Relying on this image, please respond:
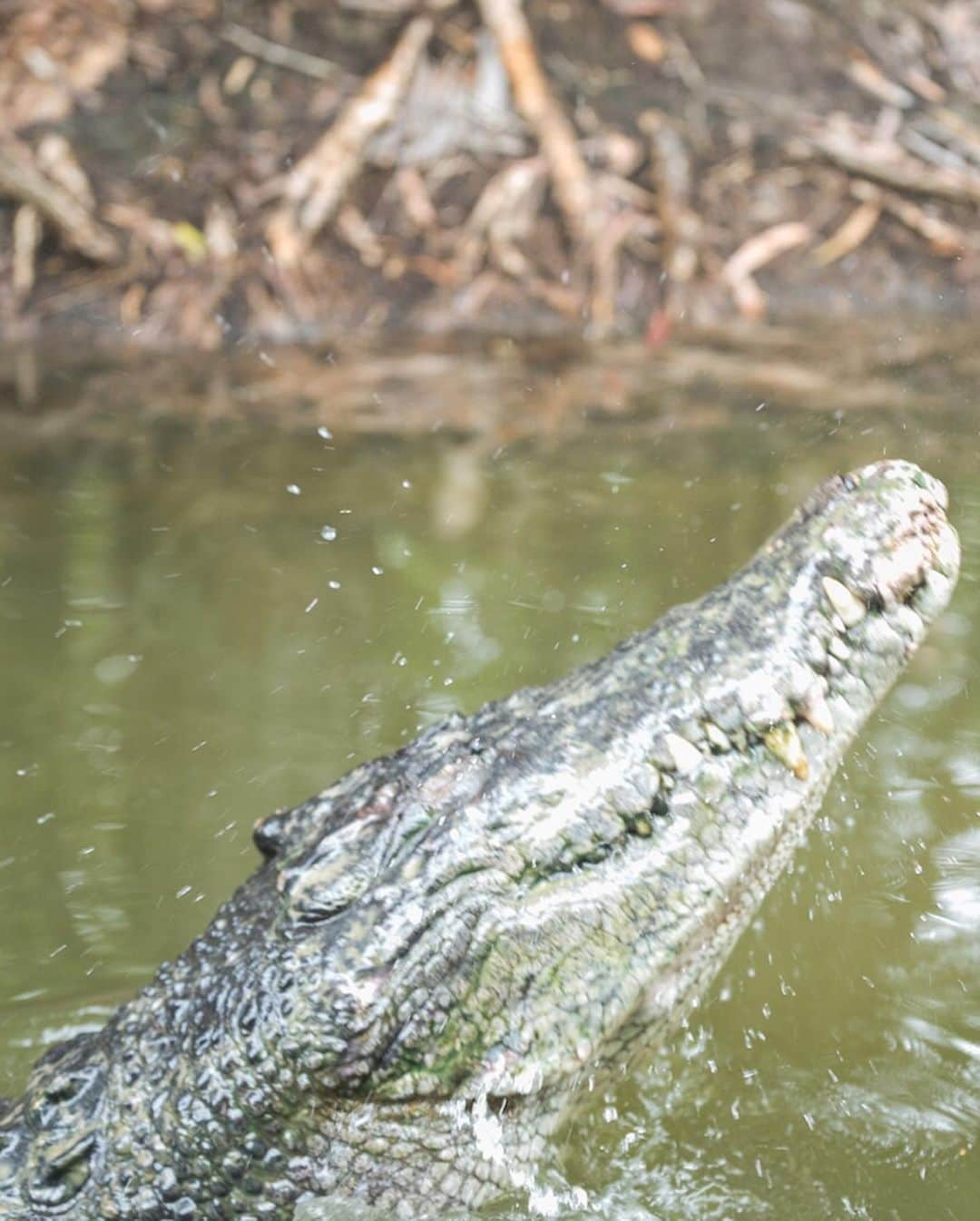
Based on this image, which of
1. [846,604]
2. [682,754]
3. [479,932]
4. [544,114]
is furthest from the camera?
[544,114]

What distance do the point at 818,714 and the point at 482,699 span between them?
1.74 meters

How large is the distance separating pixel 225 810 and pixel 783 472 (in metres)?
2.49

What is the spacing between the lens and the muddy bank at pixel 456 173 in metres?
6.82

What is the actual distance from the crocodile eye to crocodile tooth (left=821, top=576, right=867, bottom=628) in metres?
1.35

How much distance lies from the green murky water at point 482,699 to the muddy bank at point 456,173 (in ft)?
4.28

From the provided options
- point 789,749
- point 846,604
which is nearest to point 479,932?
point 789,749

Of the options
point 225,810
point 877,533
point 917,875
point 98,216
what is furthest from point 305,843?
point 98,216

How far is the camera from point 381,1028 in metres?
1.91

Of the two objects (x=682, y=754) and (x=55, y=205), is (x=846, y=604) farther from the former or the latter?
(x=55, y=205)

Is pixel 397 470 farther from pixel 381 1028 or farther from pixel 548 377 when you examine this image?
pixel 381 1028

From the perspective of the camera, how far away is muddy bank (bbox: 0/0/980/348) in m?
6.82

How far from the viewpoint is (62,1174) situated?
6.60 feet

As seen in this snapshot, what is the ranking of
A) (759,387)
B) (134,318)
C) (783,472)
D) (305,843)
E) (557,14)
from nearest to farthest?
1. (305,843)
2. (783,472)
3. (759,387)
4. (134,318)
5. (557,14)

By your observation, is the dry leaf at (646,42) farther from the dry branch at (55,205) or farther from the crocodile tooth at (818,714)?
the crocodile tooth at (818,714)
